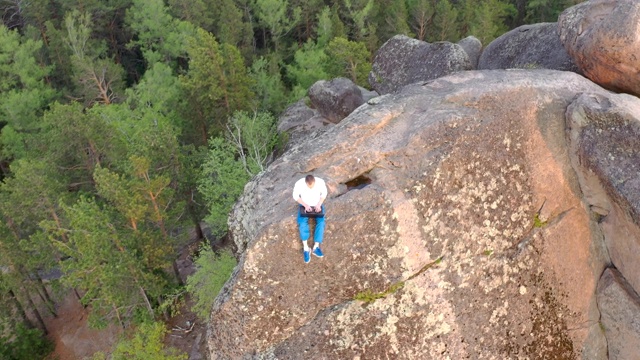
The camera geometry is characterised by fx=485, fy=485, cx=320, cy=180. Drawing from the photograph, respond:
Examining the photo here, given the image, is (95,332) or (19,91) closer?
(95,332)

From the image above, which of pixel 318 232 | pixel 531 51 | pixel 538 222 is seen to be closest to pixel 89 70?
pixel 531 51

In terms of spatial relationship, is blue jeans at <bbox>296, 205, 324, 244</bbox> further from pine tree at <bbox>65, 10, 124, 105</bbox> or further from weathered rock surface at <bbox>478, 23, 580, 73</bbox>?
pine tree at <bbox>65, 10, 124, 105</bbox>

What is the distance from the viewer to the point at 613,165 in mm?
10469

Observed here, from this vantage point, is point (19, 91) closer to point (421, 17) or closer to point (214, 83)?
point (214, 83)

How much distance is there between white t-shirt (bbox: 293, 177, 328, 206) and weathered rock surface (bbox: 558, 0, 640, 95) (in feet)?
28.2

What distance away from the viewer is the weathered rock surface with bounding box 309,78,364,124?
2936 centimetres

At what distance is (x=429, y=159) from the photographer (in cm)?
1056

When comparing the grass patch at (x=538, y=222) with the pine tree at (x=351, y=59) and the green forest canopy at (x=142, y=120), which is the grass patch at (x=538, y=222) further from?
the pine tree at (x=351, y=59)

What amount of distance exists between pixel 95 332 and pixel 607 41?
29515 millimetres

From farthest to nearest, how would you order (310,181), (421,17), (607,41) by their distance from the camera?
(421,17) < (607,41) < (310,181)

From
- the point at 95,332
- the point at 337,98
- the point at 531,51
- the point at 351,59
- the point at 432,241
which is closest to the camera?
the point at 432,241

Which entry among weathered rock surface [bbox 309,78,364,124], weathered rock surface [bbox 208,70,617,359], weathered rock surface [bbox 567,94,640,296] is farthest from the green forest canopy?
weathered rock surface [bbox 567,94,640,296]

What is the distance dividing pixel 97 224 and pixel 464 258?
16.9 m

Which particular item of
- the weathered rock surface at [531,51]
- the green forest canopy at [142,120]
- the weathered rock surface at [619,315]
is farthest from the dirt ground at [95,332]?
the weathered rock surface at [531,51]
